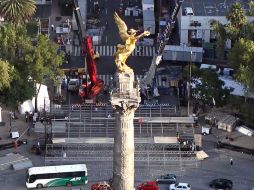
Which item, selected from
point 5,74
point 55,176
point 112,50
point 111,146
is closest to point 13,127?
point 5,74

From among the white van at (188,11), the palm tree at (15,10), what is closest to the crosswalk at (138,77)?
the white van at (188,11)

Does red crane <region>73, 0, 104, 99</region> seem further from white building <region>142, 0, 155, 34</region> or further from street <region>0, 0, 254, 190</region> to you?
white building <region>142, 0, 155, 34</region>

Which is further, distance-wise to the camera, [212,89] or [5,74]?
[212,89]

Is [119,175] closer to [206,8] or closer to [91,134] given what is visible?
[91,134]

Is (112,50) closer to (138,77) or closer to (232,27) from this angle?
(138,77)

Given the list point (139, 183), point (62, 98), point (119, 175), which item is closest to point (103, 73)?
point (62, 98)

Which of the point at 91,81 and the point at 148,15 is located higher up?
the point at 148,15

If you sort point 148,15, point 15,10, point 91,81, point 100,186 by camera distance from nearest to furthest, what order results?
1. point 100,186
2. point 91,81
3. point 15,10
4. point 148,15

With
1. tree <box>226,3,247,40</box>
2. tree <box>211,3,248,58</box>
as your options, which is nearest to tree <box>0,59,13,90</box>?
tree <box>211,3,248,58</box>
